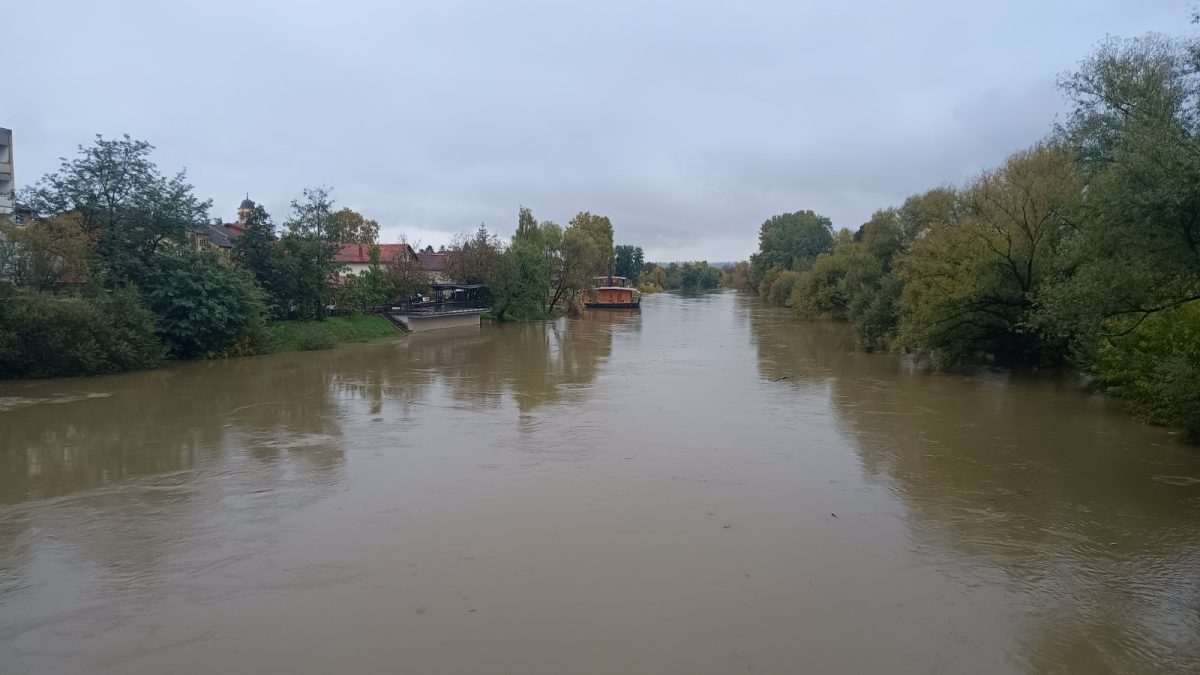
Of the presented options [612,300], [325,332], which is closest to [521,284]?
[325,332]

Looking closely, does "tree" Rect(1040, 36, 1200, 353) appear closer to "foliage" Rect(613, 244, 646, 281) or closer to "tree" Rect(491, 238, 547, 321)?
"tree" Rect(491, 238, 547, 321)

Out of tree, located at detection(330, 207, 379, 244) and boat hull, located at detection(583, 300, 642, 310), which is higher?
tree, located at detection(330, 207, 379, 244)

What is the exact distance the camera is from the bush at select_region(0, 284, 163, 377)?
17.8 m

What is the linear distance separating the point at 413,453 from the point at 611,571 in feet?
18.3

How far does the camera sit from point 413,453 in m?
11.4

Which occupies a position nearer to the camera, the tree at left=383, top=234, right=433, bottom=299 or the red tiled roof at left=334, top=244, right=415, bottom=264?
the tree at left=383, top=234, right=433, bottom=299

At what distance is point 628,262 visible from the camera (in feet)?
361

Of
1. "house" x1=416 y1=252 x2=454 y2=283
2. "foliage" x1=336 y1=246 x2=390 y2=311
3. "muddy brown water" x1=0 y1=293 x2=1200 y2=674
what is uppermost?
"house" x1=416 y1=252 x2=454 y2=283

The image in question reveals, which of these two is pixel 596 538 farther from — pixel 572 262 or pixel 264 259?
pixel 572 262

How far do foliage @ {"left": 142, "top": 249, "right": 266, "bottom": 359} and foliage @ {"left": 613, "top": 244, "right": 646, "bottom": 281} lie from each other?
8513 cm

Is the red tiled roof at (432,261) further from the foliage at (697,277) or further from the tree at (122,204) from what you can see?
the foliage at (697,277)

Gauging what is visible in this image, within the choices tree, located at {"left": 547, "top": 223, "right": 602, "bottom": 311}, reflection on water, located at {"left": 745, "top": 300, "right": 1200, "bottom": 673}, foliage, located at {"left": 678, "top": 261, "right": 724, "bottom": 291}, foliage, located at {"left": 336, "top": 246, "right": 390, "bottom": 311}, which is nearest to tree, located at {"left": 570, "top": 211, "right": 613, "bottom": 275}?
tree, located at {"left": 547, "top": 223, "right": 602, "bottom": 311}

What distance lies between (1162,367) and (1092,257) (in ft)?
6.57

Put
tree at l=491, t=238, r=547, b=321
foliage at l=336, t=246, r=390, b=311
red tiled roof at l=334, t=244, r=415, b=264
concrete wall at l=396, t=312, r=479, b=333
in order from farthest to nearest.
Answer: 1. red tiled roof at l=334, t=244, r=415, b=264
2. tree at l=491, t=238, r=547, b=321
3. concrete wall at l=396, t=312, r=479, b=333
4. foliage at l=336, t=246, r=390, b=311
